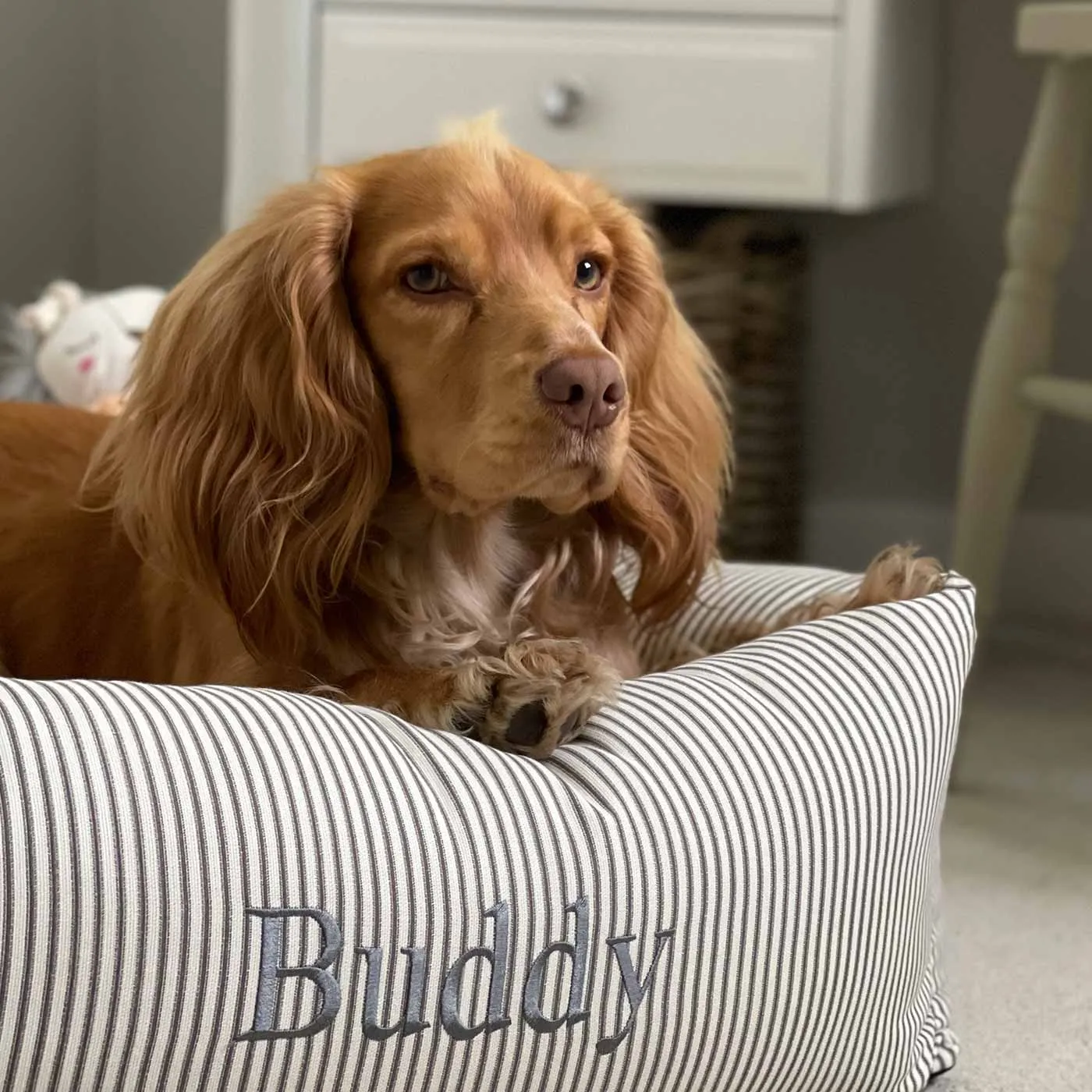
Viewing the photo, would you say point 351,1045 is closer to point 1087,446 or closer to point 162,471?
point 162,471

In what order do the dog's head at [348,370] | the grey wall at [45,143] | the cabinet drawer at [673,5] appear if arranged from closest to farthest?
the dog's head at [348,370] < the cabinet drawer at [673,5] < the grey wall at [45,143]

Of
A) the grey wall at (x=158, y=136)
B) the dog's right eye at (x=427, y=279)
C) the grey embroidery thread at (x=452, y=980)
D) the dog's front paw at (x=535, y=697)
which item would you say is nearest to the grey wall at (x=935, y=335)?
the grey wall at (x=158, y=136)

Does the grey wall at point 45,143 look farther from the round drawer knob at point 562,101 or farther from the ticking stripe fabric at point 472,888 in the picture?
the ticking stripe fabric at point 472,888

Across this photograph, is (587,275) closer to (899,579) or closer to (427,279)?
(427,279)

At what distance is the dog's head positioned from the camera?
1130 millimetres

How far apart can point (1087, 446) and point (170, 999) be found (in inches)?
82.9

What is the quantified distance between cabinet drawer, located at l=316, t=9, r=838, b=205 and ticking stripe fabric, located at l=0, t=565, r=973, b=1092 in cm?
108

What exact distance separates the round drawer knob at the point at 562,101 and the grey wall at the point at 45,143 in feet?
3.69

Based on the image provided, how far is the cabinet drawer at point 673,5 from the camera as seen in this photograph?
6.58 feet

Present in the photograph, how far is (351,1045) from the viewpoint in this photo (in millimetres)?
856

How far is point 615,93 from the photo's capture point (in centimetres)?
206

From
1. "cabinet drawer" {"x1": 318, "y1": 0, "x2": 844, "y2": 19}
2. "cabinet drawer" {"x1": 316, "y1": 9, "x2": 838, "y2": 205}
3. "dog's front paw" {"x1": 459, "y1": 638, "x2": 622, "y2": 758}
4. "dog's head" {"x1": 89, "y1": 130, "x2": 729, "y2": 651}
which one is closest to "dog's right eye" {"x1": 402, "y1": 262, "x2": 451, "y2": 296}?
"dog's head" {"x1": 89, "y1": 130, "x2": 729, "y2": 651}

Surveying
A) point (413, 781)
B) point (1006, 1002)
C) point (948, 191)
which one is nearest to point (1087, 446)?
point (948, 191)

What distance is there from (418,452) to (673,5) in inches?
41.8
